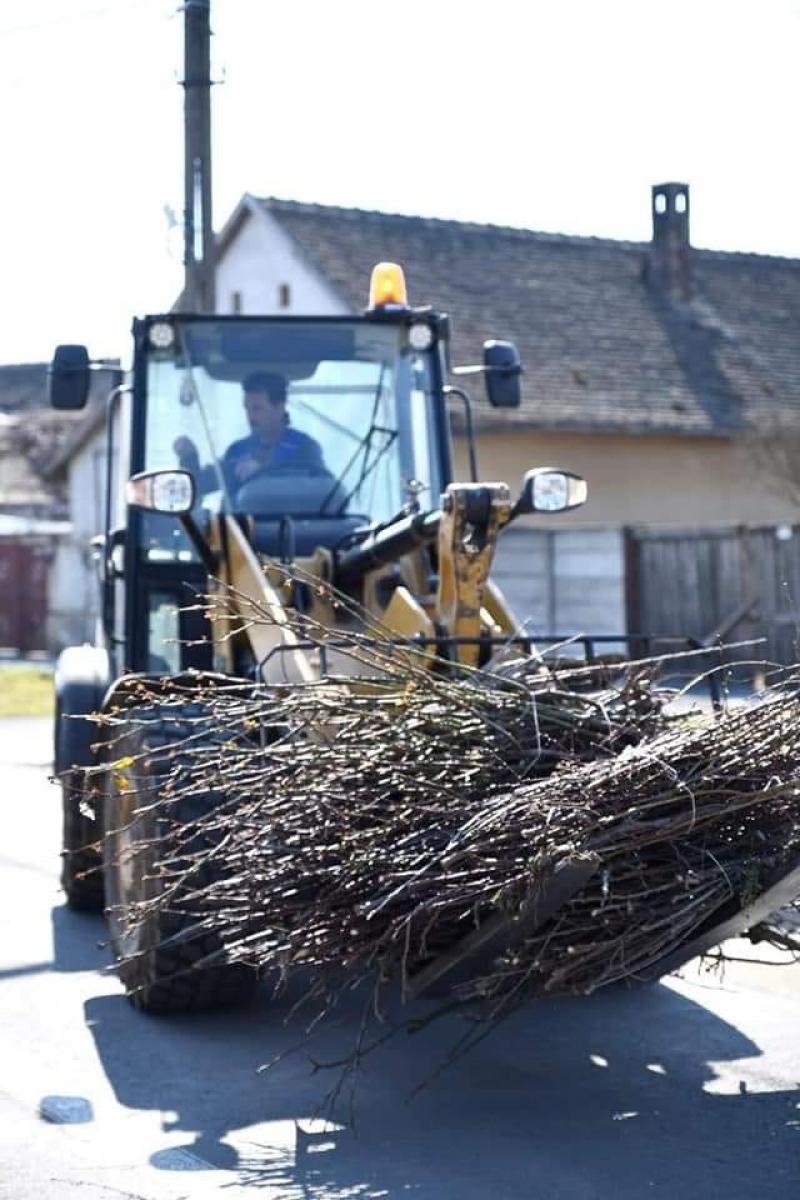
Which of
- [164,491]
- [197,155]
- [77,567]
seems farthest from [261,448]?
[77,567]

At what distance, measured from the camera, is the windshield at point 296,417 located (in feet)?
28.8

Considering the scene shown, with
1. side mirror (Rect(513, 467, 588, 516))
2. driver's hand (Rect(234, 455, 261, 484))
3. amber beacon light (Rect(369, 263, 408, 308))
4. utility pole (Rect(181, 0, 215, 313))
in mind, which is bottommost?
side mirror (Rect(513, 467, 588, 516))

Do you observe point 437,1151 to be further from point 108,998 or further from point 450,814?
point 108,998

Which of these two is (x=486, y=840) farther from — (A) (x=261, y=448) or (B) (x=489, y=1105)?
(A) (x=261, y=448)

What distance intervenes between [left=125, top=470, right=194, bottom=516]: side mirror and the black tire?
972mm

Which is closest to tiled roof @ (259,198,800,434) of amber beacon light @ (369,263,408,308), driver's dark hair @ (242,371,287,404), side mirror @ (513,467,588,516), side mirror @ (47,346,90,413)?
amber beacon light @ (369,263,408,308)

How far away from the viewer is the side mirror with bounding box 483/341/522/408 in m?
9.50

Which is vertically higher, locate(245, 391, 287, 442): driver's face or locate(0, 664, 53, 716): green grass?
locate(245, 391, 287, 442): driver's face

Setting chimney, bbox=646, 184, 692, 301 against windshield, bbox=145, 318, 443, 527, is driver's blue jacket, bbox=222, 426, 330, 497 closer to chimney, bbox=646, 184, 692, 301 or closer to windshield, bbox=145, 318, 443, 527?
windshield, bbox=145, 318, 443, 527

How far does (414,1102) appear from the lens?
20.1 ft

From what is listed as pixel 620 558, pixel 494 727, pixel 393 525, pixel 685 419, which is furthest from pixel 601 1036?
pixel 685 419

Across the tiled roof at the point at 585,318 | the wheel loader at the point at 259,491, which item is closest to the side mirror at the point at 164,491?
the wheel loader at the point at 259,491

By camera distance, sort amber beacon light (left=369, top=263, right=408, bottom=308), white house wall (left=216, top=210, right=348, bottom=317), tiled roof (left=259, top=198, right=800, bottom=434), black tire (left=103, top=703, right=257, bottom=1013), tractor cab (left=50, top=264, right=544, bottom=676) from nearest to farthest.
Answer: black tire (left=103, top=703, right=257, bottom=1013)
tractor cab (left=50, top=264, right=544, bottom=676)
amber beacon light (left=369, top=263, right=408, bottom=308)
tiled roof (left=259, top=198, right=800, bottom=434)
white house wall (left=216, top=210, right=348, bottom=317)

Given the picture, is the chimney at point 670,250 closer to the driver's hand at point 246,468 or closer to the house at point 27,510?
the house at point 27,510
